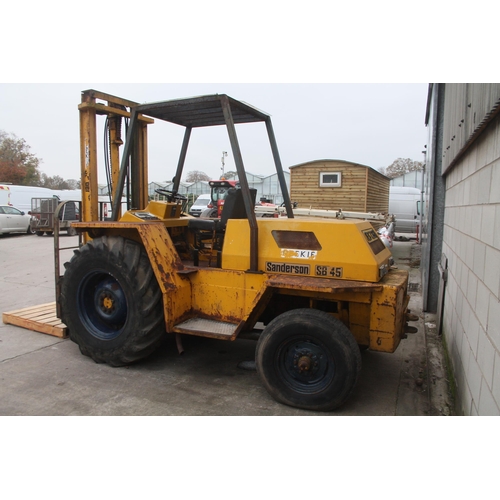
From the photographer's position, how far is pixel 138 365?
4.89 metres

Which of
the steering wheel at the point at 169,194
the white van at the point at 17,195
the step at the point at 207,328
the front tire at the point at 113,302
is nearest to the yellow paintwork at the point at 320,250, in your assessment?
the step at the point at 207,328

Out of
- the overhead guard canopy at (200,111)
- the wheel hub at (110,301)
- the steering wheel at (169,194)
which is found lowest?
the wheel hub at (110,301)

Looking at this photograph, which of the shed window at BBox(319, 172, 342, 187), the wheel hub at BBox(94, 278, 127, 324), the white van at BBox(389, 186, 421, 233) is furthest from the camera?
the white van at BBox(389, 186, 421, 233)

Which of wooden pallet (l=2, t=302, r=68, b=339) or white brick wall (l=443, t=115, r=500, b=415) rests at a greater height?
white brick wall (l=443, t=115, r=500, b=415)

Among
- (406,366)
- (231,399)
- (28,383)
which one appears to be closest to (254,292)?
(231,399)

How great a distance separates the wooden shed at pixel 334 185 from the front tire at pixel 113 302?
13953 mm

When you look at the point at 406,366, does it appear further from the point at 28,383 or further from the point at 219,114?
the point at 28,383

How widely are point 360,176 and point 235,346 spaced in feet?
44.1

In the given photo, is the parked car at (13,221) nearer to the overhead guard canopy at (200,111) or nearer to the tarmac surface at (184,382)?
the tarmac surface at (184,382)

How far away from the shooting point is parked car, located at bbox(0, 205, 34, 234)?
20.5 metres

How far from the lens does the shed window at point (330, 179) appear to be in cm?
1796

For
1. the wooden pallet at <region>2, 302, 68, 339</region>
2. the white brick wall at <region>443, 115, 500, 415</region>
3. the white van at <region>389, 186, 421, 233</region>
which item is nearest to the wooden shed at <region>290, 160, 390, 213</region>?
the white van at <region>389, 186, 421, 233</region>

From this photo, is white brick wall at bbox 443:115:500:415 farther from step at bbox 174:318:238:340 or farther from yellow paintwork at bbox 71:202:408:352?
step at bbox 174:318:238:340

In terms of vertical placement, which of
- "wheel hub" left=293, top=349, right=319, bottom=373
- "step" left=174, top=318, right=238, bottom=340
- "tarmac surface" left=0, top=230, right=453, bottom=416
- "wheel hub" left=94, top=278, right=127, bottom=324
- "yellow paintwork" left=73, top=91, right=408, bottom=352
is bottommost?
"tarmac surface" left=0, top=230, right=453, bottom=416
